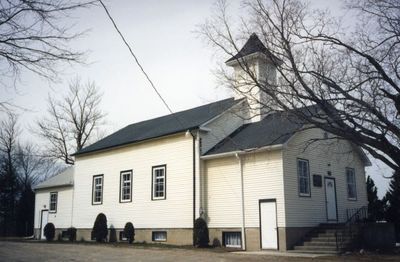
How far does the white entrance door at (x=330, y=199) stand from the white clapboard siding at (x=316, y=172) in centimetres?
37

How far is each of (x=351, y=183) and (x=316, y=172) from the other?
13.9 ft

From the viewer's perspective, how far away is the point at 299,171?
850 inches

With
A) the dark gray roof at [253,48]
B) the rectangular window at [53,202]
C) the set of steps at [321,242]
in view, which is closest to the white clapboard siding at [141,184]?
the rectangular window at [53,202]

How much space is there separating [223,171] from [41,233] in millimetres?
18703

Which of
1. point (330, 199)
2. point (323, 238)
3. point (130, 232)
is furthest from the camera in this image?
point (130, 232)

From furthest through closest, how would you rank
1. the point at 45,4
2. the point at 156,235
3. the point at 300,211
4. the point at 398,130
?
the point at 156,235, the point at 300,211, the point at 398,130, the point at 45,4

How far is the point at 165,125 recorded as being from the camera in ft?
90.2

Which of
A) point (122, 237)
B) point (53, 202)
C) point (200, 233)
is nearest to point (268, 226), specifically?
point (200, 233)

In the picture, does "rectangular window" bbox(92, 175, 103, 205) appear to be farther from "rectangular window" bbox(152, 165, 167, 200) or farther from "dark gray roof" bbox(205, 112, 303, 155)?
"dark gray roof" bbox(205, 112, 303, 155)

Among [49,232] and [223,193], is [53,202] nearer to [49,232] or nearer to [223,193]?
[49,232]

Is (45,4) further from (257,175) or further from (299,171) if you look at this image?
(299,171)

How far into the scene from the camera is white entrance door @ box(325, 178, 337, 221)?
22.9 meters

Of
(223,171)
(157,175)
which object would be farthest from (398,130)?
(157,175)

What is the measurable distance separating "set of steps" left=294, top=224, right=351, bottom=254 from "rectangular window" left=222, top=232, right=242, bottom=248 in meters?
2.83
